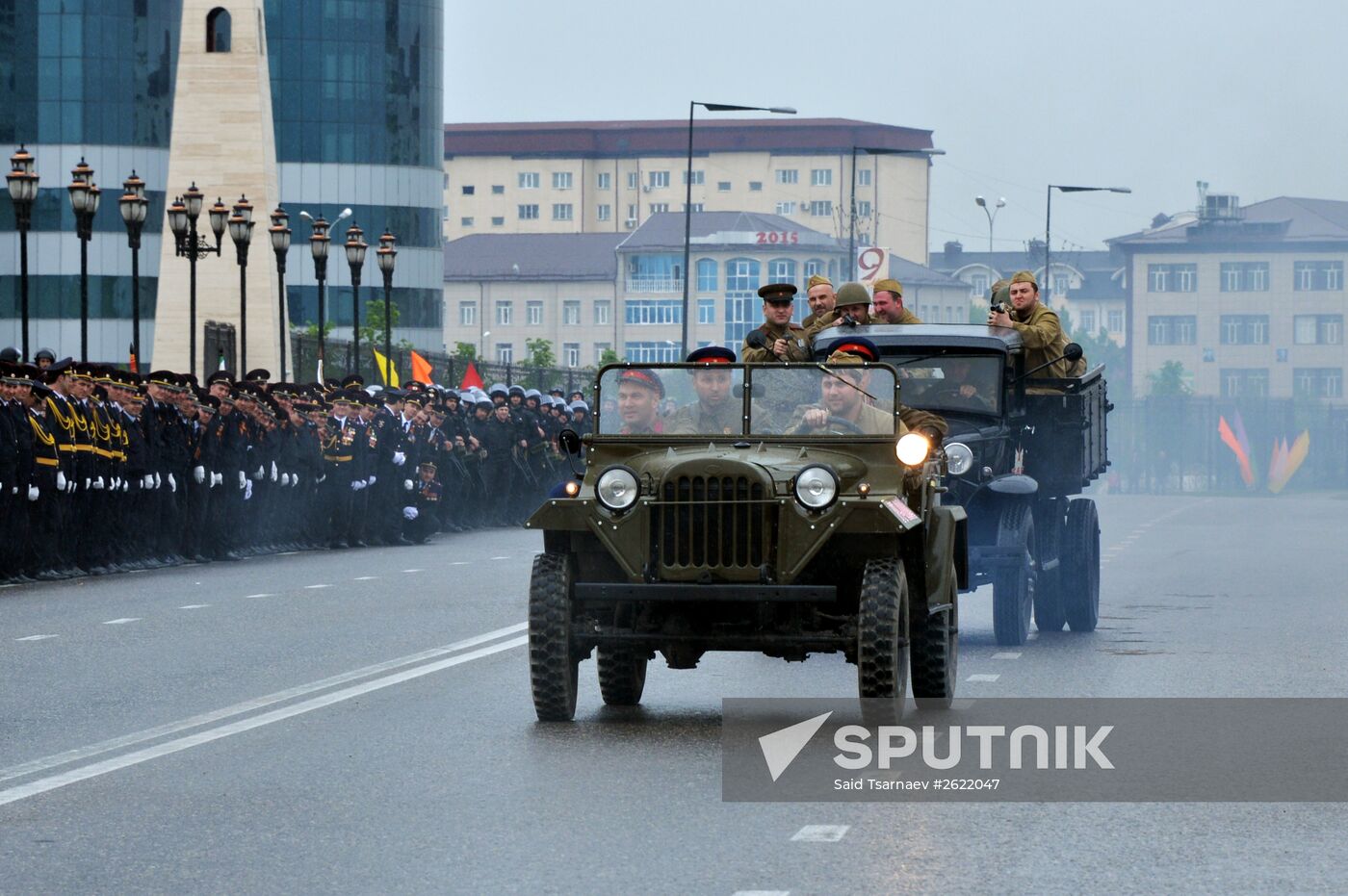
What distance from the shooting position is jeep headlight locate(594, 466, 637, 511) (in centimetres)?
1173

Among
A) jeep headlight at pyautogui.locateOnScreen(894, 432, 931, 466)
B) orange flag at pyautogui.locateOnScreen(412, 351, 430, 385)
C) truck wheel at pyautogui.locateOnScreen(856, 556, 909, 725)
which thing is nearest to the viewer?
truck wheel at pyautogui.locateOnScreen(856, 556, 909, 725)

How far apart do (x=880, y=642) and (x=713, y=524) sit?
0.94 meters

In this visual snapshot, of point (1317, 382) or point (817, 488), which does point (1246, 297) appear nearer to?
point (1317, 382)

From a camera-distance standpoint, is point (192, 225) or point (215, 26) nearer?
A: point (192, 225)

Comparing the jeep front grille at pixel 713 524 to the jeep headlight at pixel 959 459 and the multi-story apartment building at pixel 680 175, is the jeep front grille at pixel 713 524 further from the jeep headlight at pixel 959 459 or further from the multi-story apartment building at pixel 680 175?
the multi-story apartment building at pixel 680 175

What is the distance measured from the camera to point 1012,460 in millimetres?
17172

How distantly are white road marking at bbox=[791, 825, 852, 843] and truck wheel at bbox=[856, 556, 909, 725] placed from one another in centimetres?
260

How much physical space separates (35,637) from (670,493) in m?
6.82

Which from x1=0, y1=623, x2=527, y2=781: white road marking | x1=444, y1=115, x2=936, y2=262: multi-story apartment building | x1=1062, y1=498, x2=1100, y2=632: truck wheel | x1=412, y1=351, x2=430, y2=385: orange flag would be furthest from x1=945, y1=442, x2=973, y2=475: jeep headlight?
x1=444, y1=115, x2=936, y2=262: multi-story apartment building

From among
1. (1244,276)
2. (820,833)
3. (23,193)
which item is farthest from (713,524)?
(1244,276)

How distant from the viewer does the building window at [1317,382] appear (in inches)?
5463

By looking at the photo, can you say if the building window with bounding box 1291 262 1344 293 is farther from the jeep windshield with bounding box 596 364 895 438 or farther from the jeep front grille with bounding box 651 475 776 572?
the jeep front grille with bounding box 651 475 776 572

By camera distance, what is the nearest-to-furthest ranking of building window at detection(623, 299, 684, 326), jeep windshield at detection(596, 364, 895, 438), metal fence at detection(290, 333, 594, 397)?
1. jeep windshield at detection(596, 364, 895, 438)
2. metal fence at detection(290, 333, 594, 397)
3. building window at detection(623, 299, 684, 326)

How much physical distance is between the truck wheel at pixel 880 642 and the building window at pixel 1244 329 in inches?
5338
